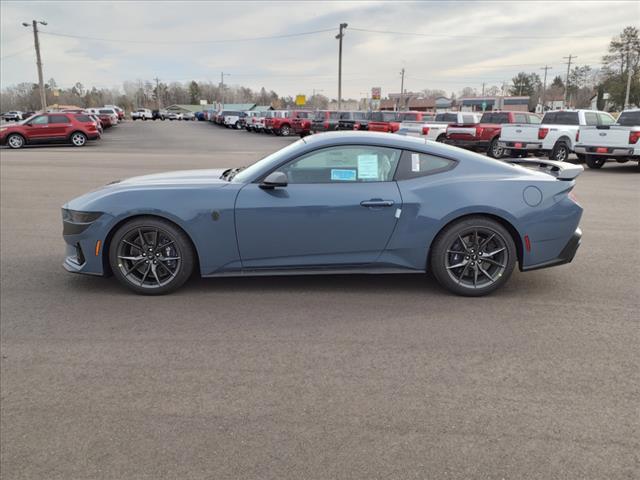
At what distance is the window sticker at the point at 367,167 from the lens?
4.62 metres

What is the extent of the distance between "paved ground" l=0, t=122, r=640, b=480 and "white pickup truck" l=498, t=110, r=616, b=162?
12.2 m

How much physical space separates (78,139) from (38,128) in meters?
1.73

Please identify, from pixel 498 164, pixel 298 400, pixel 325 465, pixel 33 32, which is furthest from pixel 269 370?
pixel 33 32

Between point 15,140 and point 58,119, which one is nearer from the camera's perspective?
point 15,140

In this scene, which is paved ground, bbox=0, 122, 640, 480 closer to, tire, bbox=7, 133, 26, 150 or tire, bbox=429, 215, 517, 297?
tire, bbox=429, 215, 517, 297

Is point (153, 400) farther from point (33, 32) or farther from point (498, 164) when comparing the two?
point (33, 32)

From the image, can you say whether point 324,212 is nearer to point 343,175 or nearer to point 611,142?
point 343,175

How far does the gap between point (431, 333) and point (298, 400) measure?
1319 millimetres

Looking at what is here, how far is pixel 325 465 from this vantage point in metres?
2.49

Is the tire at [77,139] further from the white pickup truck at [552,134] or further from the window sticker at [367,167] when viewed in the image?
the window sticker at [367,167]

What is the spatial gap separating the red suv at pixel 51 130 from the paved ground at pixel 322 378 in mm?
22013

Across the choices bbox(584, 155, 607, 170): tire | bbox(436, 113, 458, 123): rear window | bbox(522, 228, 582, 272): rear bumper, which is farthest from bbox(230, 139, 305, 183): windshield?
bbox(436, 113, 458, 123): rear window

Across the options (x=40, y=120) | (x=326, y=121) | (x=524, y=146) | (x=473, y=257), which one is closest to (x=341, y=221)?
(x=473, y=257)

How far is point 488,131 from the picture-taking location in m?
19.9
